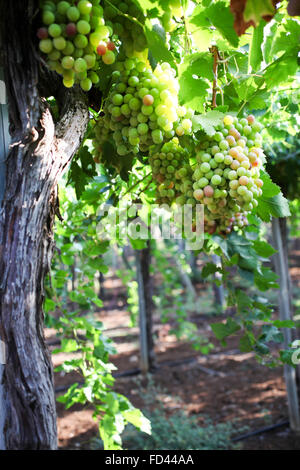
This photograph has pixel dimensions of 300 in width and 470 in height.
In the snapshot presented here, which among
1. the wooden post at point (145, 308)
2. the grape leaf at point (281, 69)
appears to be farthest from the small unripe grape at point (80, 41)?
the wooden post at point (145, 308)

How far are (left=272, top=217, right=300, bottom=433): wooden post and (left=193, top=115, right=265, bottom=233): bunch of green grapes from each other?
8.82 feet

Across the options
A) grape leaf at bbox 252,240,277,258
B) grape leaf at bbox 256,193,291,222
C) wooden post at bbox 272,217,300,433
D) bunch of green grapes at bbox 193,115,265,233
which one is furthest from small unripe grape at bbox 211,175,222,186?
wooden post at bbox 272,217,300,433

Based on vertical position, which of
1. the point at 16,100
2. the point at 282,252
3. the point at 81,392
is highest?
the point at 16,100

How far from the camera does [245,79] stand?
3.45ft

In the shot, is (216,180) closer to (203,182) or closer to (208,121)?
(203,182)

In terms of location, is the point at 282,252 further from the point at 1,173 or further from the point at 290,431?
the point at 1,173

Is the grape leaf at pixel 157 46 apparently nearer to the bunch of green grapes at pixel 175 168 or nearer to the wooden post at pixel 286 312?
the bunch of green grapes at pixel 175 168

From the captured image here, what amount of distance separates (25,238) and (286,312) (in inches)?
127

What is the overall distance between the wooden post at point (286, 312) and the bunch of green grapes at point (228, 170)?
269 centimetres

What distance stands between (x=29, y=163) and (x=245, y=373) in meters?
4.89

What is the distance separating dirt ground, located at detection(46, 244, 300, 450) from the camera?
3697 mm

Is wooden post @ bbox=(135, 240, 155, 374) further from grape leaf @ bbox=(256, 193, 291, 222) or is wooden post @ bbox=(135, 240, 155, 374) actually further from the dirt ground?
grape leaf @ bbox=(256, 193, 291, 222)

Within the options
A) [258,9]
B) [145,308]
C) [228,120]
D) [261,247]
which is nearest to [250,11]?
[258,9]
